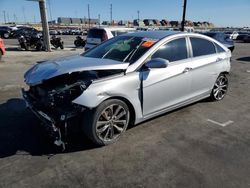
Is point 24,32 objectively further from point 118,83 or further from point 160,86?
point 118,83

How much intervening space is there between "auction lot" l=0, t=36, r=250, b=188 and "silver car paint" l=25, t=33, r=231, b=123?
1.40ft

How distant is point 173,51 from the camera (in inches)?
187

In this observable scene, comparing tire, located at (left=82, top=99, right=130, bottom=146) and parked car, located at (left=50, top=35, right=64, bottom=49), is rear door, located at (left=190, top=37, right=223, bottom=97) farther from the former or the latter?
parked car, located at (left=50, top=35, right=64, bottom=49)

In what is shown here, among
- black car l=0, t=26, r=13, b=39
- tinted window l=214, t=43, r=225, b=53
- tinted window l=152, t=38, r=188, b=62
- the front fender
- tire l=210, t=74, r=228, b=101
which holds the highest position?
tinted window l=152, t=38, r=188, b=62

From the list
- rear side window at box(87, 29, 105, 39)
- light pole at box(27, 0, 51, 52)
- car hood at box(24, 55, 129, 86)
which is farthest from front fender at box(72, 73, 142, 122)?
light pole at box(27, 0, 51, 52)

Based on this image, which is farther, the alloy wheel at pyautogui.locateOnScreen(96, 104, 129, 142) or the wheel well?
the wheel well

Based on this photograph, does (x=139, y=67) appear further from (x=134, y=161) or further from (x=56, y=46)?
(x=56, y=46)

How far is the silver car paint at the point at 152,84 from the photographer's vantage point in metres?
3.69

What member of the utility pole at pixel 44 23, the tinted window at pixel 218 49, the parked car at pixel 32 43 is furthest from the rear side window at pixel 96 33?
the tinted window at pixel 218 49

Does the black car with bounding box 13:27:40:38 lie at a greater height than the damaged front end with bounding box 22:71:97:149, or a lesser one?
lesser

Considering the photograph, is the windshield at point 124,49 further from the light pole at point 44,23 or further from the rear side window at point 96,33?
the light pole at point 44,23

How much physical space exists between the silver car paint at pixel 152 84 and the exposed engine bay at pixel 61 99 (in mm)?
→ 97

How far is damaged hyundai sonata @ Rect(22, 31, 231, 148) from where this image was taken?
142 inches

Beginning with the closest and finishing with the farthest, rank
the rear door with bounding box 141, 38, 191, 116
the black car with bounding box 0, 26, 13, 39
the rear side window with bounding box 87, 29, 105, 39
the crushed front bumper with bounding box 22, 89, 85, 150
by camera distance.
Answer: the crushed front bumper with bounding box 22, 89, 85, 150, the rear door with bounding box 141, 38, 191, 116, the rear side window with bounding box 87, 29, 105, 39, the black car with bounding box 0, 26, 13, 39
